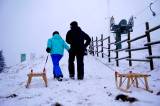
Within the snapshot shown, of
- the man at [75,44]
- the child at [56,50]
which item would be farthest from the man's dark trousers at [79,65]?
the child at [56,50]

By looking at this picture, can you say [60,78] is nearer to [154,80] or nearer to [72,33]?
[72,33]

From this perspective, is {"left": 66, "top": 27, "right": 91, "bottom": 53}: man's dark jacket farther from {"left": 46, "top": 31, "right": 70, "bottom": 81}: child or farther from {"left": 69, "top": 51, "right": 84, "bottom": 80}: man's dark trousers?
{"left": 46, "top": 31, "right": 70, "bottom": 81}: child

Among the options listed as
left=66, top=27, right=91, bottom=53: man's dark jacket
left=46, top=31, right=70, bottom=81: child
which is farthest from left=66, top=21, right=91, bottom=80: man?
left=46, top=31, right=70, bottom=81: child

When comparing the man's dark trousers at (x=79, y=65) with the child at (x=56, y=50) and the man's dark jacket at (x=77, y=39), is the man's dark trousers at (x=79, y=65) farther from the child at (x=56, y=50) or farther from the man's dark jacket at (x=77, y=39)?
the child at (x=56, y=50)

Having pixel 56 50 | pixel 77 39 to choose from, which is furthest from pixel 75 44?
pixel 56 50

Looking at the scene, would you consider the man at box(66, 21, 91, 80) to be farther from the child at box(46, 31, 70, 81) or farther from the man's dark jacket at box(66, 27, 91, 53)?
the child at box(46, 31, 70, 81)

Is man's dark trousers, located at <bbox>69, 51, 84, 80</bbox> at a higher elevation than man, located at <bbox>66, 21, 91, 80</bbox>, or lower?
lower

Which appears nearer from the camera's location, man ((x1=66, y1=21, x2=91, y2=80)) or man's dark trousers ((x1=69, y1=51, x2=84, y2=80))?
man's dark trousers ((x1=69, y1=51, x2=84, y2=80))

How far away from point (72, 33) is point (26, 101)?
12.8 feet

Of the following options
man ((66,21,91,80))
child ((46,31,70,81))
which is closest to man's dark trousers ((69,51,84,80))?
man ((66,21,91,80))

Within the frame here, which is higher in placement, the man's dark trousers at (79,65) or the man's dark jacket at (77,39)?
the man's dark jacket at (77,39)

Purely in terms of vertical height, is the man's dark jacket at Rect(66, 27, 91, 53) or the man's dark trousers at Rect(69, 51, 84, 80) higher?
the man's dark jacket at Rect(66, 27, 91, 53)

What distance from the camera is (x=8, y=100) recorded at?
5141 millimetres

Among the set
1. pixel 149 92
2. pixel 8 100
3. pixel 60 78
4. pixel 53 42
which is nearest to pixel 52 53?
pixel 53 42
